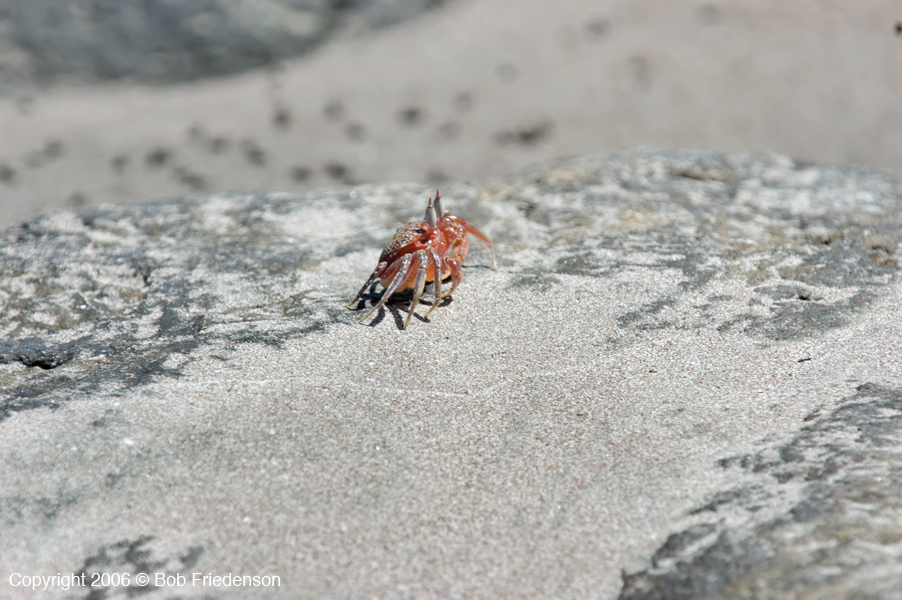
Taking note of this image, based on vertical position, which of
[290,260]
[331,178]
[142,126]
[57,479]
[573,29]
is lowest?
[57,479]

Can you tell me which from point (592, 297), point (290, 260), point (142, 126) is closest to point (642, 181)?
point (592, 297)

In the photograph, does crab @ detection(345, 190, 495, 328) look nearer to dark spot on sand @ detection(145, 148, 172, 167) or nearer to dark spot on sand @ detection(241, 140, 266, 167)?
dark spot on sand @ detection(241, 140, 266, 167)

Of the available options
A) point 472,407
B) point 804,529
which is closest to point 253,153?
point 472,407

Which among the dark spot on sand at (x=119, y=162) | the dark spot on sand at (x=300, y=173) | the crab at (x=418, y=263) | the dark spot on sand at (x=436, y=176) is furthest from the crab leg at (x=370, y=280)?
the dark spot on sand at (x=119, y=162)

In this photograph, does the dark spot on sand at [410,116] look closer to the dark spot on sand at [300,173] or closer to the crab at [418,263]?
the dark spot on sand at [300,173]

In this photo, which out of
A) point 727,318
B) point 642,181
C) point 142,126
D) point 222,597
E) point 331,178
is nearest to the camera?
point 222,597

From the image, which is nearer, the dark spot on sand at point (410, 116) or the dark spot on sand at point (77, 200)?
the dark spot on sand at point (77, 200)

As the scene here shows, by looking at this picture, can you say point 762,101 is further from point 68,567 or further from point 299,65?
point 68,567

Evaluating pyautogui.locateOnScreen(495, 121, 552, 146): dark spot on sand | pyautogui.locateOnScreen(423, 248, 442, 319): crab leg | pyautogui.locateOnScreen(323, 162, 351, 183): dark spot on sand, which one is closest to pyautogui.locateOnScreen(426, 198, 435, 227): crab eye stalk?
pyautogui.locateOnScreen(423, 248, 442, 319): crab leg

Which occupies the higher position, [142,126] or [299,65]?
[299,65]
